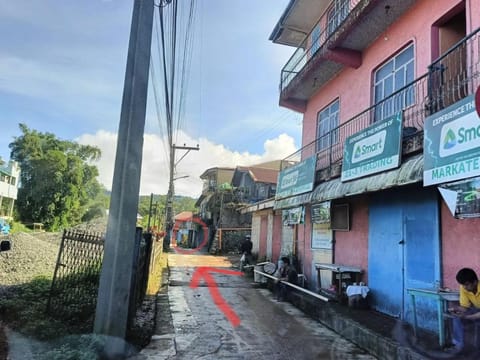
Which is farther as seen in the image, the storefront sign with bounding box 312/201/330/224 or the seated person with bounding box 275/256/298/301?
the seated person with bounding box 275/256/298/301

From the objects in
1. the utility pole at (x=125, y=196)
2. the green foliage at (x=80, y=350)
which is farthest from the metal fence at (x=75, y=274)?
the utility pole at (x=125, y=196)

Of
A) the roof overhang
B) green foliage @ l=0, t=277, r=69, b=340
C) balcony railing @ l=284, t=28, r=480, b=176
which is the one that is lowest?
green foliage @ l=0, t=277, r=69, b=340

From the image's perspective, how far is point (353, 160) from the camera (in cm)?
755

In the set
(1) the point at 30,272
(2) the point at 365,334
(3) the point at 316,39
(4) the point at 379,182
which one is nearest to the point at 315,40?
(3) the point at 316,39

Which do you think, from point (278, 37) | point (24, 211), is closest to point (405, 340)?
point (278, 37)

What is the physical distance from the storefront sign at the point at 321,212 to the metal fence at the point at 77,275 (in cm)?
486

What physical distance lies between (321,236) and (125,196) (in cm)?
728

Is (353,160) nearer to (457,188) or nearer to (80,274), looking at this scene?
(457,188)

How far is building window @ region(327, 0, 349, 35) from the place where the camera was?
9884mm

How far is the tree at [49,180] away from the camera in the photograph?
37875 millimetres

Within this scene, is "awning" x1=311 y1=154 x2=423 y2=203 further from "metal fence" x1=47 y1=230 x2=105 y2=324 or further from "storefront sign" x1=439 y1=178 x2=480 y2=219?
"metal fence" x1=47 y1=230 x2=105 y2=324

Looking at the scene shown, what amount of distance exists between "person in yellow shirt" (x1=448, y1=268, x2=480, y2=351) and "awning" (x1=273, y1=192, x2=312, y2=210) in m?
5.23

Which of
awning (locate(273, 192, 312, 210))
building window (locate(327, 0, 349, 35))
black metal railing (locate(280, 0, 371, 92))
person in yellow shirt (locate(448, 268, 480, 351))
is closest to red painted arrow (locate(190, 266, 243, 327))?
awning (locate(273, 192, 312, 210))

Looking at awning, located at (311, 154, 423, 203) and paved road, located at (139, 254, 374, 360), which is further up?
awning, located at (311, 154, 423, 203)
